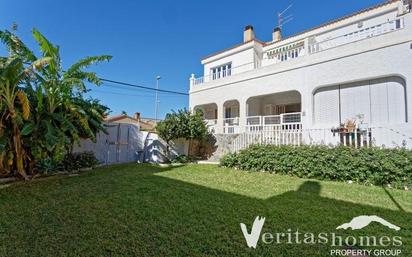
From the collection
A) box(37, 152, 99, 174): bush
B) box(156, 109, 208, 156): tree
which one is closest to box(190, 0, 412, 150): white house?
box(156, 109, 208, 156): tree

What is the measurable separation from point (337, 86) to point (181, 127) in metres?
9.38

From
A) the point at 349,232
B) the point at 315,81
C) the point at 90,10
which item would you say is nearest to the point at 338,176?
the point at 349,232

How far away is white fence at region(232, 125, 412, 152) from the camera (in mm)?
9914

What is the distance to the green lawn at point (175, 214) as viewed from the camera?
3424 millimetres

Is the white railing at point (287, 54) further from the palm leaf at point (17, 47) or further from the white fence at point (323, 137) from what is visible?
the palm leaf at point (17, 47)

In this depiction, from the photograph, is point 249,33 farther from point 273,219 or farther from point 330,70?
point 273,219

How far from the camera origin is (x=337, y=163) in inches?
347

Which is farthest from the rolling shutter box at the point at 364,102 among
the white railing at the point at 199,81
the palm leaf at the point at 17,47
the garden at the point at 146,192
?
the palm leaf at the point at 17,47

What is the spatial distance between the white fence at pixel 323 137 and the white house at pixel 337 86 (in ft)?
0.12

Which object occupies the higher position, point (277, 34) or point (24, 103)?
point (277, 34)

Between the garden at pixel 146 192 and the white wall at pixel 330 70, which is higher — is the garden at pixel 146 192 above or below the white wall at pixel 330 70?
below

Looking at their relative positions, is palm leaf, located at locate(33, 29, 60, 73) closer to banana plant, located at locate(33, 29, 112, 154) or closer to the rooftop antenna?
banana plant, located at locate(33, 29, 112, 154)

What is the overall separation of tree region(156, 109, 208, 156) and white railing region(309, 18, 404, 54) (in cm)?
821
